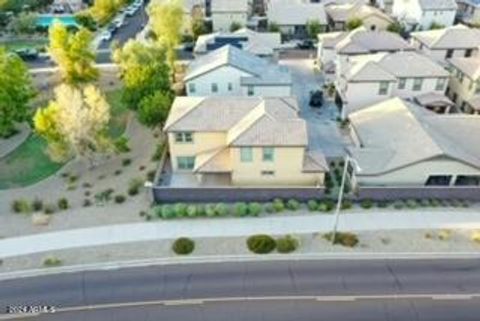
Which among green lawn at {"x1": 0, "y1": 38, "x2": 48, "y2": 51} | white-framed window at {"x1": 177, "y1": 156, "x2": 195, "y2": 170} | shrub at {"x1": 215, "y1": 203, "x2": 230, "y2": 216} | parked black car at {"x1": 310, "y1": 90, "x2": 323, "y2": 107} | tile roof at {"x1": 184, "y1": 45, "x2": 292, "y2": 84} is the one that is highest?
tile roof at {"x1": 184, "y1": 45, "x2": 292, "y2": 84}

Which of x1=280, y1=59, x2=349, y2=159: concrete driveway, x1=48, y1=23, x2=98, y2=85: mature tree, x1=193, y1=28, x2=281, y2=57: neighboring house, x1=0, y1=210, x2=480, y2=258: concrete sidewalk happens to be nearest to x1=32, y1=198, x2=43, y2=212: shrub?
x1=0, y1=210, x2=480, y2=258: concrete sidewalk

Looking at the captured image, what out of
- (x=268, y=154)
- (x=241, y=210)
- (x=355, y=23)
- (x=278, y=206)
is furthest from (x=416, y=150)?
(x=355, y=23)

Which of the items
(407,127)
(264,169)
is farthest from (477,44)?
(264,169)

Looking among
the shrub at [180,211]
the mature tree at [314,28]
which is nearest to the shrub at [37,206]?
the shrub at [180,211]

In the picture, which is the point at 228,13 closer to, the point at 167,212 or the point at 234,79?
the point at 234,79

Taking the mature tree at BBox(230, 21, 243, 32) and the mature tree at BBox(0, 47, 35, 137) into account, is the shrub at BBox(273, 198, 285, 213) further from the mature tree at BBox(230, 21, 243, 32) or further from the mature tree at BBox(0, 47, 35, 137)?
the mature tree at BBox(230, 21, 243, 32)

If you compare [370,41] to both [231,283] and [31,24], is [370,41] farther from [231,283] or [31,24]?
[31,24]
